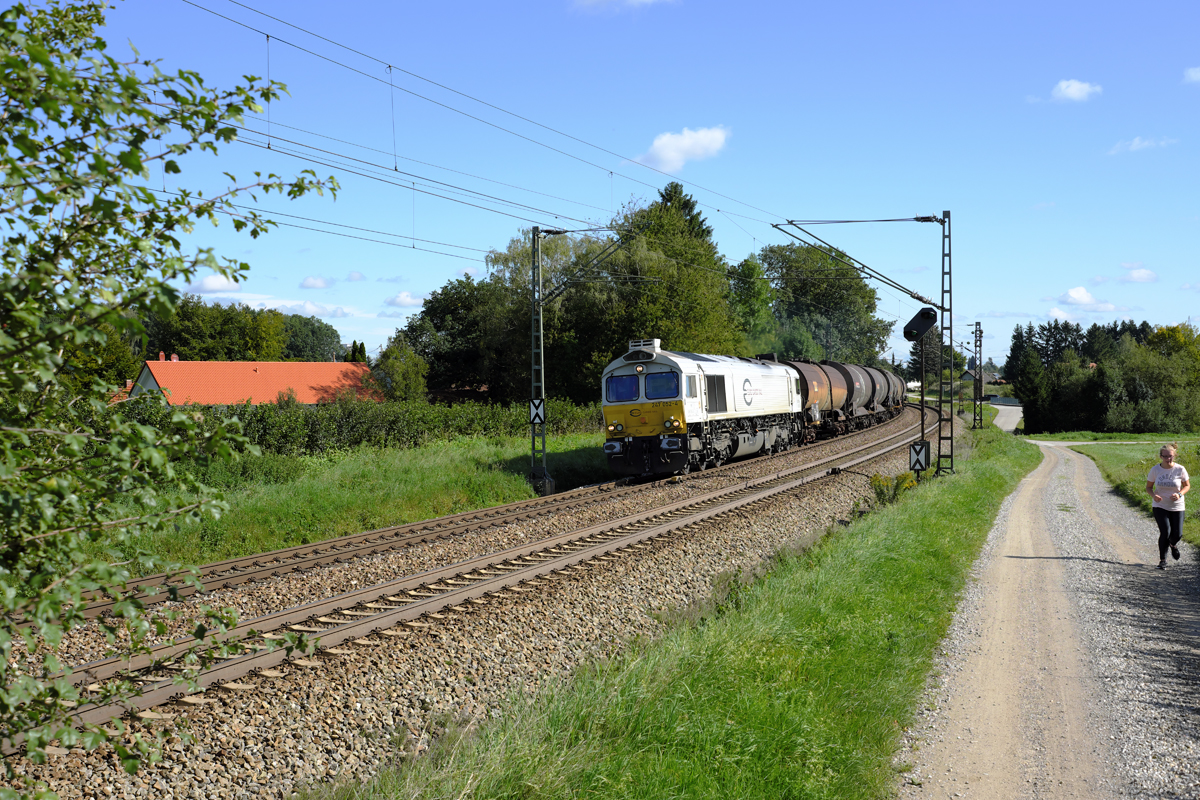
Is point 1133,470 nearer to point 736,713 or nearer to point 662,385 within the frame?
point 662,385

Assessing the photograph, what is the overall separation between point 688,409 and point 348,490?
8828 mm

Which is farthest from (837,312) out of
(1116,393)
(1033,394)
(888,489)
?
(888,489)

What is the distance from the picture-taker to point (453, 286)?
65.4 meters

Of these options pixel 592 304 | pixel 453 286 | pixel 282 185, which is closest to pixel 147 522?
pixel 282 185

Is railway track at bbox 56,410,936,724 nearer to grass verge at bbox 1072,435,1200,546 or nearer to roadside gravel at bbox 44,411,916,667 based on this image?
roadside gravel at bbox 44,411,916,667

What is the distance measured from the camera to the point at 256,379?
50688 millimetres

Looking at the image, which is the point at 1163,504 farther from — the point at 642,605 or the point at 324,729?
the point at 324,729

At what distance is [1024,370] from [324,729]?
8450cm

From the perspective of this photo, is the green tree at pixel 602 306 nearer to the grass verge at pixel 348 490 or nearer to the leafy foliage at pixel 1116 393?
the grass verge at pixel 348 490

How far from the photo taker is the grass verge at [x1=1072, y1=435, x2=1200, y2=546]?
17291 millimetres

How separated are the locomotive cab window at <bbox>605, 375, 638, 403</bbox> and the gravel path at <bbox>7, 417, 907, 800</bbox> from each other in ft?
34.3

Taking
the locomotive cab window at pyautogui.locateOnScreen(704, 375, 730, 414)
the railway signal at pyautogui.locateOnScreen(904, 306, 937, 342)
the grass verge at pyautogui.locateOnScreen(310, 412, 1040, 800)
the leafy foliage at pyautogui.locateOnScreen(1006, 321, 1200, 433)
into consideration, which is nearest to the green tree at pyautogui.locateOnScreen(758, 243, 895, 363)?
the leafy foliage at pyautogui.locateOnScreen(1006, 321, 1200, 433)

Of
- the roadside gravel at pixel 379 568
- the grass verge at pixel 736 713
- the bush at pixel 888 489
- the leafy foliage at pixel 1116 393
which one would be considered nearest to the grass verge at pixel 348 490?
the roadside gravel at pixel 379 568

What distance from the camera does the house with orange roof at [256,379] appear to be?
47.5 m
